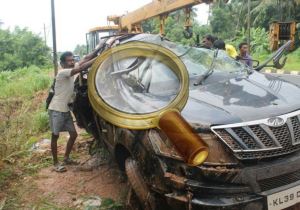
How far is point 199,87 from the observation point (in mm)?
4250

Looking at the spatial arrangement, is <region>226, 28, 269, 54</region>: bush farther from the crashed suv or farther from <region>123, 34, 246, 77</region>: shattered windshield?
the crashed suv

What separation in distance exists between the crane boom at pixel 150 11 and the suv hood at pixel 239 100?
2815mm

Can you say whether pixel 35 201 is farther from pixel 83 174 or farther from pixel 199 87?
pixel 199 87

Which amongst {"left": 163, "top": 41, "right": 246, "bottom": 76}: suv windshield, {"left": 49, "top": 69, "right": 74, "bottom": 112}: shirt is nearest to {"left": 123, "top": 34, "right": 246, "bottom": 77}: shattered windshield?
{"left": 163, "top": 41, "right": 246, "bottom": 76}: suv windshield

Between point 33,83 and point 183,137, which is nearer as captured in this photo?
point 183,137

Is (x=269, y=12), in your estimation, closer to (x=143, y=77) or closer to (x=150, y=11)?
(x=150, y=11)

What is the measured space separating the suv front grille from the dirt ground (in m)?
1.69

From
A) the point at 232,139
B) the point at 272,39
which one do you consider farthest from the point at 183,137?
→ the point at 272,39

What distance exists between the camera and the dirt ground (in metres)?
4.75

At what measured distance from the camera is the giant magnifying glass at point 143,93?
291 cm

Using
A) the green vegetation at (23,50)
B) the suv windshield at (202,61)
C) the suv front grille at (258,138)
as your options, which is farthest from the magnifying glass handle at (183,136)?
the green vegetation at (23,50)

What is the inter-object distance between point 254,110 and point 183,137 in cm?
85

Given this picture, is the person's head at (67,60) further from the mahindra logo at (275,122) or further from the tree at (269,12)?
the tree at (269,12)

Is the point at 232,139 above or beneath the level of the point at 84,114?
above
